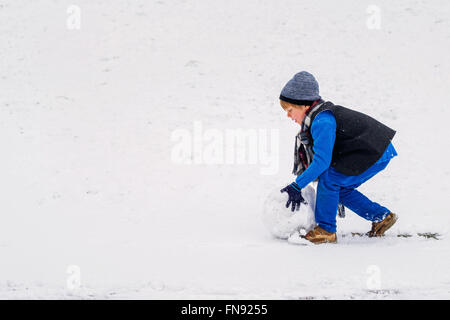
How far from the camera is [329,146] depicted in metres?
3.59

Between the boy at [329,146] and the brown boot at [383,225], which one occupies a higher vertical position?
the boy at [329,146]

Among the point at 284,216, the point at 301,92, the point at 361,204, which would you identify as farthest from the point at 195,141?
the point at 301,92

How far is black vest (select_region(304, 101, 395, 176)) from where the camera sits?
368cm

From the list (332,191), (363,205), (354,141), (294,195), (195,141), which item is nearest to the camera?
(354,141)

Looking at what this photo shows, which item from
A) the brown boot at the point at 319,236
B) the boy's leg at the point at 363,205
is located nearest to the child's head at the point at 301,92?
the boy's leg at the point at 363,205

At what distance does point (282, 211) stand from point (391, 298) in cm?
140

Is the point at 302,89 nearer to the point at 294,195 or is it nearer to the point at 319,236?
the point at 294,195

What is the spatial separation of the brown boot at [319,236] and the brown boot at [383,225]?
47 cm

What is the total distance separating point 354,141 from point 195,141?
3.96 meters

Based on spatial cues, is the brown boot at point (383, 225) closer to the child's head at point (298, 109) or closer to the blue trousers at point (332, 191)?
the blue trousers at point (332, 191)

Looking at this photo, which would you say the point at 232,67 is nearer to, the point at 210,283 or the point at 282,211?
Answer: the point at 282,211

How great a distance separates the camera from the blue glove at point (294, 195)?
3.87 meters

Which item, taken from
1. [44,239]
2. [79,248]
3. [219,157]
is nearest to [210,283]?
[79,248]

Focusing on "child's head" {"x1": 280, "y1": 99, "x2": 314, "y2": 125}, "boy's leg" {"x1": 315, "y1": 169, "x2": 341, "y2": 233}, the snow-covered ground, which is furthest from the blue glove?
"child's head" {"x1": 280, "y1": 99, "x2": 314, "y2": 125}
